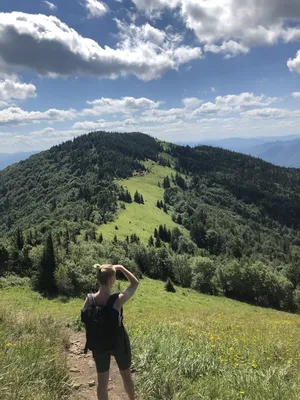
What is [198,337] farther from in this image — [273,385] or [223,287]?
[223,287]

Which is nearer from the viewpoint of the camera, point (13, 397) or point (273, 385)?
point (13, 397)

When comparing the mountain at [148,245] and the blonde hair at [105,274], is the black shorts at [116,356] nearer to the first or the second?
the blonde hair at [105,274]

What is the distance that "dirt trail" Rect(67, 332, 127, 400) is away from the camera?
634 centimetres

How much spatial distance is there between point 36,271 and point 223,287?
45.2m

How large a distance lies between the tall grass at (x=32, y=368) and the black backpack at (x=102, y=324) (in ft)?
4.17

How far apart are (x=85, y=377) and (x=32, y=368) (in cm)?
190

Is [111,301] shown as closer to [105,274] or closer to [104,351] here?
[105,274]

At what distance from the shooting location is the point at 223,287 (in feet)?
244

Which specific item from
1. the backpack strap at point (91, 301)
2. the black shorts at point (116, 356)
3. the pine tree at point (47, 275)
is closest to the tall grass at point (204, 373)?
the black shorts at point (116, 356)

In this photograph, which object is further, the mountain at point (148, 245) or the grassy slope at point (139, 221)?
the grassy slope at point (139, 221)

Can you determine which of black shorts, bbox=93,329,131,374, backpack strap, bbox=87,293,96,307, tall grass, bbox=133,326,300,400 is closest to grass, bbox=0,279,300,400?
tall grass, bbox=133,326,300,400

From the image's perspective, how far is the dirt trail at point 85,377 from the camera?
6340mm

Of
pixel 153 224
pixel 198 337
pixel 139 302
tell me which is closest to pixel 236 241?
pixel 153 224

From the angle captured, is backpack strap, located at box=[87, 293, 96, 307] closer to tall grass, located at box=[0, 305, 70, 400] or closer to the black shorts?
the black shorts
